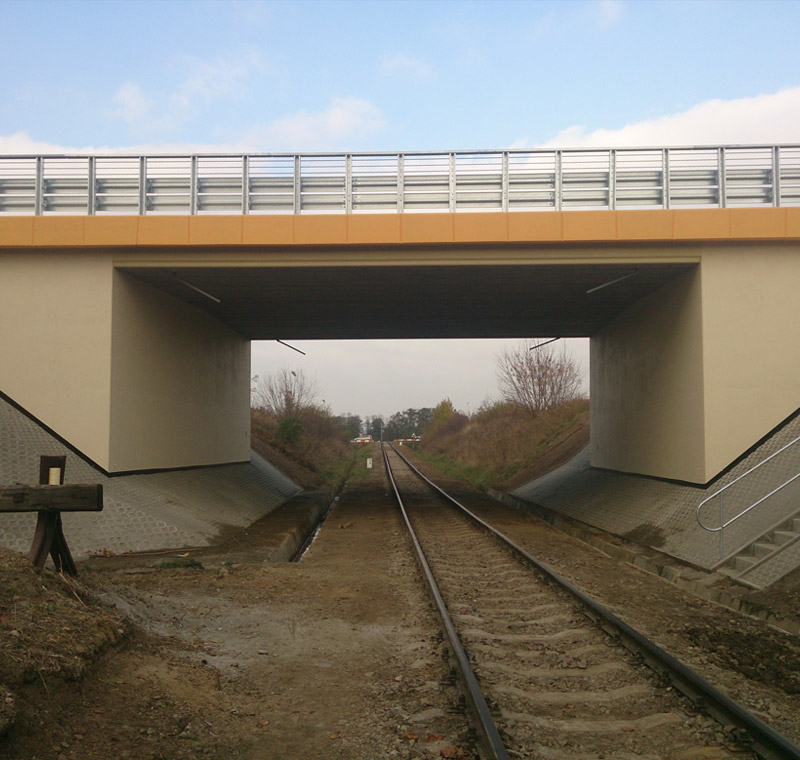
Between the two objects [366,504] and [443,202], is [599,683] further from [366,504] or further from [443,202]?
[366,504]

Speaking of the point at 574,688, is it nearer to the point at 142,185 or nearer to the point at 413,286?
the point at 413,286

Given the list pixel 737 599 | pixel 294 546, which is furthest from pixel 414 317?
pixel 737 599

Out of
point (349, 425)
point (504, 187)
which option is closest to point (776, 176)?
point (504, 187)

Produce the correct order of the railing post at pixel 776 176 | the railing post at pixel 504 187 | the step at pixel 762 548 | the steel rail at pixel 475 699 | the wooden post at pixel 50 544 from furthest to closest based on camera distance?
the railing post at pixel 504 187 < the railing post at pixel 776 176 < the step at pixel 762 548 < the wooden post at pixel 50 544 < the steel rail at pixel 475 699

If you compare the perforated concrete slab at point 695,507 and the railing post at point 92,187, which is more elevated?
the railing post at point 92,187

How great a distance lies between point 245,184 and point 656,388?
9891mm

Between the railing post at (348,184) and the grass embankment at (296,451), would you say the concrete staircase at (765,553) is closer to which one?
the railing post at (348,184)

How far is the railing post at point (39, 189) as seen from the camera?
14.4m

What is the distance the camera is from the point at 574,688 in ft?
19.0

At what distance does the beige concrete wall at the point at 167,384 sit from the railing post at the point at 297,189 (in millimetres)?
3884

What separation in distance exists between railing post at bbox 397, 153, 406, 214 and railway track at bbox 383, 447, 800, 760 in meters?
7.60

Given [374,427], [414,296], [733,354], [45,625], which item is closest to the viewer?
[45,625]

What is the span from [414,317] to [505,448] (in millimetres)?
18172

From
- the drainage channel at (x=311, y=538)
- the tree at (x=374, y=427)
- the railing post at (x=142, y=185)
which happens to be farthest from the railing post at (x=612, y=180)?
the tree at (x=374, y=427)
